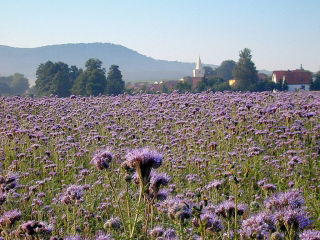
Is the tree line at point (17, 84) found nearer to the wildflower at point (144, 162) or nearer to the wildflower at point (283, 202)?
the wildflower at point (144, 162)

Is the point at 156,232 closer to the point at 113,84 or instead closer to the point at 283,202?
the point at 283,202

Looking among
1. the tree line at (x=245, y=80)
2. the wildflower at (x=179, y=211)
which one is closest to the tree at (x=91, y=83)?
the tree line at (x=245, y=80)

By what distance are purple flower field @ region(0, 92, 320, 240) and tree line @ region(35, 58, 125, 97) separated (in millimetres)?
33585

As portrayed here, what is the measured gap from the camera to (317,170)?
855cm

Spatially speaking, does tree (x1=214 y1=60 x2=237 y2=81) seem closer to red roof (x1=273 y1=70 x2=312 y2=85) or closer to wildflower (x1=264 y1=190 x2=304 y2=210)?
red roof (x1=273 y1=70 x2=312 y2=85)

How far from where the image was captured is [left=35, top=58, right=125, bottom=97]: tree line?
4969cm

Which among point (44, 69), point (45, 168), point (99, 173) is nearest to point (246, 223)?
point (99, 173)

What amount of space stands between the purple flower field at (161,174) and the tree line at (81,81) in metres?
33.6

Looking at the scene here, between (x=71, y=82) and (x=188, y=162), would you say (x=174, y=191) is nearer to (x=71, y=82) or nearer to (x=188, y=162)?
(x=188, y=162)

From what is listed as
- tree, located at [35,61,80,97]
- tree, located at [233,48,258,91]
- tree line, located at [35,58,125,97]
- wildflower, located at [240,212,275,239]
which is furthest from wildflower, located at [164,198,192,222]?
tree, located at [233,48,258,91]

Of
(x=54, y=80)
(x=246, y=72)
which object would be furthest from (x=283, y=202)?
(x=246, y=72)

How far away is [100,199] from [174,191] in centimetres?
127

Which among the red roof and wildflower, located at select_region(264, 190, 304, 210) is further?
the red roof

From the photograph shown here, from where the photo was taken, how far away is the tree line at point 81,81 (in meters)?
49.7
